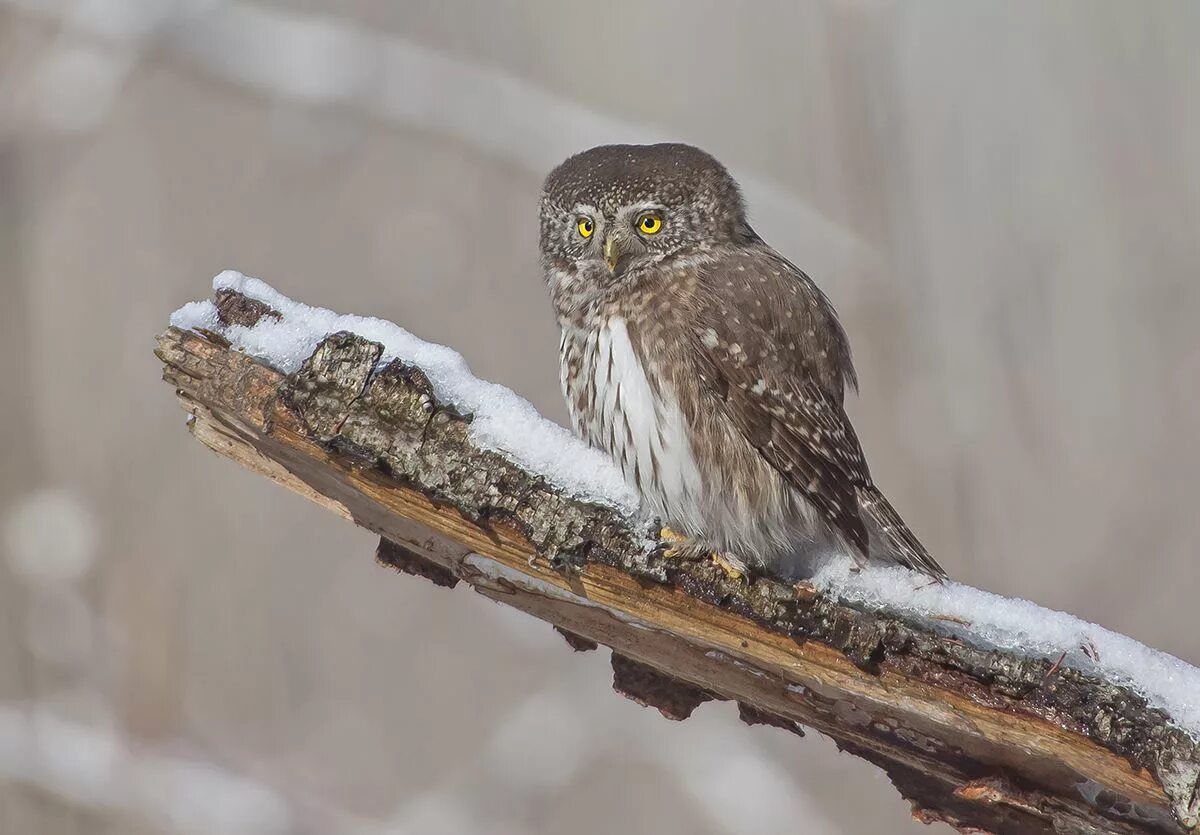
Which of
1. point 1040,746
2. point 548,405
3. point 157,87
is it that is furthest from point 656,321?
point 157,87

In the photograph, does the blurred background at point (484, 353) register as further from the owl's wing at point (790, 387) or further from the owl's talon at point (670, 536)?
the owl's talon at point (670, 536)

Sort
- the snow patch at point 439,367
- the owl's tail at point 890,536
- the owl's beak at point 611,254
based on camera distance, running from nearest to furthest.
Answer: the snow patch at point 439,367
the owl's tail at point 890,536
the owl's beak at point 611,254

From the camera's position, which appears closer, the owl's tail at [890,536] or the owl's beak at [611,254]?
the owl's tail at [890,536]

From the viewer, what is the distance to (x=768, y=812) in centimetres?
554

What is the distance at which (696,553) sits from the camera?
2877 mm

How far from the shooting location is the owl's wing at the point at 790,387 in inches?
123

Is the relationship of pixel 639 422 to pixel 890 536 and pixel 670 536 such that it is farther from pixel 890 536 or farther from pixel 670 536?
pixel 890 536

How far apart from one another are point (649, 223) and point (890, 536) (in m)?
1.19

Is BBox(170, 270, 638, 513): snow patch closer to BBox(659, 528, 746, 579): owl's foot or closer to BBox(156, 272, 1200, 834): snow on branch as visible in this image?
BBox(156, 272, 1200, 834): snow on branch

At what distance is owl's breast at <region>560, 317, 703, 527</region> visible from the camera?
304 cm

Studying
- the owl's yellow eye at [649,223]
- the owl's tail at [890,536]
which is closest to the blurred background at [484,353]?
the owl's tail at [890,536]

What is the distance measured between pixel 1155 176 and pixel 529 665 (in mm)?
4134

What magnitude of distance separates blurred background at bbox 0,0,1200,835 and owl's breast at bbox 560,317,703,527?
2567mm

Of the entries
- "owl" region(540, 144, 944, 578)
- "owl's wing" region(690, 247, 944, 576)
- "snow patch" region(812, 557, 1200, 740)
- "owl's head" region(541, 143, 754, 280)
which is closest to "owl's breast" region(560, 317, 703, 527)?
"owl" region(540, 144, 944, 578)
